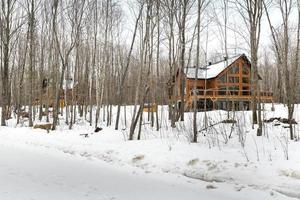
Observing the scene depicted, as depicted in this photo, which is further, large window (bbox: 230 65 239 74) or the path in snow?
large window (bbox: 230 65 239 74)

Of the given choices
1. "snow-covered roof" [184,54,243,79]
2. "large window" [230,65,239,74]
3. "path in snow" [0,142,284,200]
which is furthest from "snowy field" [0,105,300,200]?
"large window" [230,65,239,74]

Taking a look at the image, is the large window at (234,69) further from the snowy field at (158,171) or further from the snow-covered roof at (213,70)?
the snowy field at (158,171)

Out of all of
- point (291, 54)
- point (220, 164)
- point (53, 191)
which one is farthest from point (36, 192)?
point (291, 54)

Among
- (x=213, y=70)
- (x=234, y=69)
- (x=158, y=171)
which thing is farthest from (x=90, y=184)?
(x=234, y=69)

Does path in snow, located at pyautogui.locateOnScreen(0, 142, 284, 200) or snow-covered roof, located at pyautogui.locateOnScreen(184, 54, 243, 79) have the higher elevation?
snow-covered roof, located at pyautogui.locateOnScreen(184, 54, 243, 79)

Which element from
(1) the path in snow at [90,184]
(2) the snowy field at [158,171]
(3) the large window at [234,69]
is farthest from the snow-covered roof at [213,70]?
(1) the path in snow at [90,184]

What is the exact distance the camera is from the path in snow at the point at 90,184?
19.2 ft

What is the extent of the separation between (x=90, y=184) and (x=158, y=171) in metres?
2.06

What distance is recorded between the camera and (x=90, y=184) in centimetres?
672

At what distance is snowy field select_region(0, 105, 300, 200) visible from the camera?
6.11 m

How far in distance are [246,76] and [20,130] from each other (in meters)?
29.0

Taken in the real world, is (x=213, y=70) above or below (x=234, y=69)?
below

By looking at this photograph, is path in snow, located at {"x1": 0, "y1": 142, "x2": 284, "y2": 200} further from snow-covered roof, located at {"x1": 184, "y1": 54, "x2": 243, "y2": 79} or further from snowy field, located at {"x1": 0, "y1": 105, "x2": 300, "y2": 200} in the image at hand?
snow-covered roof, located at {"x1": 184, "y1": 54, "x2": 243, "y2": 79}

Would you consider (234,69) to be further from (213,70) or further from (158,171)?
(158,171)
